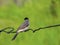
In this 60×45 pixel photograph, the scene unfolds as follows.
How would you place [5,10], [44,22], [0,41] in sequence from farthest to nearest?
[5,10] → [44,22] → [0,41]

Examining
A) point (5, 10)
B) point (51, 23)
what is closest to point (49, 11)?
point (51, 23)

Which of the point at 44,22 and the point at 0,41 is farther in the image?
the point at 44,22

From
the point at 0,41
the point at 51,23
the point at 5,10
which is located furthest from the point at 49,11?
the point at 0,41

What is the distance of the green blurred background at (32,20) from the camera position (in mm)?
2480

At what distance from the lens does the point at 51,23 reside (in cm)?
267

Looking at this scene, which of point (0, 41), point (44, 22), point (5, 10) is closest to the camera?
point (0, 41)

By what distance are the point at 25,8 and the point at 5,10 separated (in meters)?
0.20

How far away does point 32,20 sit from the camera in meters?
2.66

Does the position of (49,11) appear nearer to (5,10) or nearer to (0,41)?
(5,10)

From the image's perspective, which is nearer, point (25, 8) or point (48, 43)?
point (48, 43)

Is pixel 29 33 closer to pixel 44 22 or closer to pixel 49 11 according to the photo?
pixel 44 22

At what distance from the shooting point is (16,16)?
278cm

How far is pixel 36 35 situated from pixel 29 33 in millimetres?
52

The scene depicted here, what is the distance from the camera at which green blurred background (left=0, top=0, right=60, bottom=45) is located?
2480 millimetres
